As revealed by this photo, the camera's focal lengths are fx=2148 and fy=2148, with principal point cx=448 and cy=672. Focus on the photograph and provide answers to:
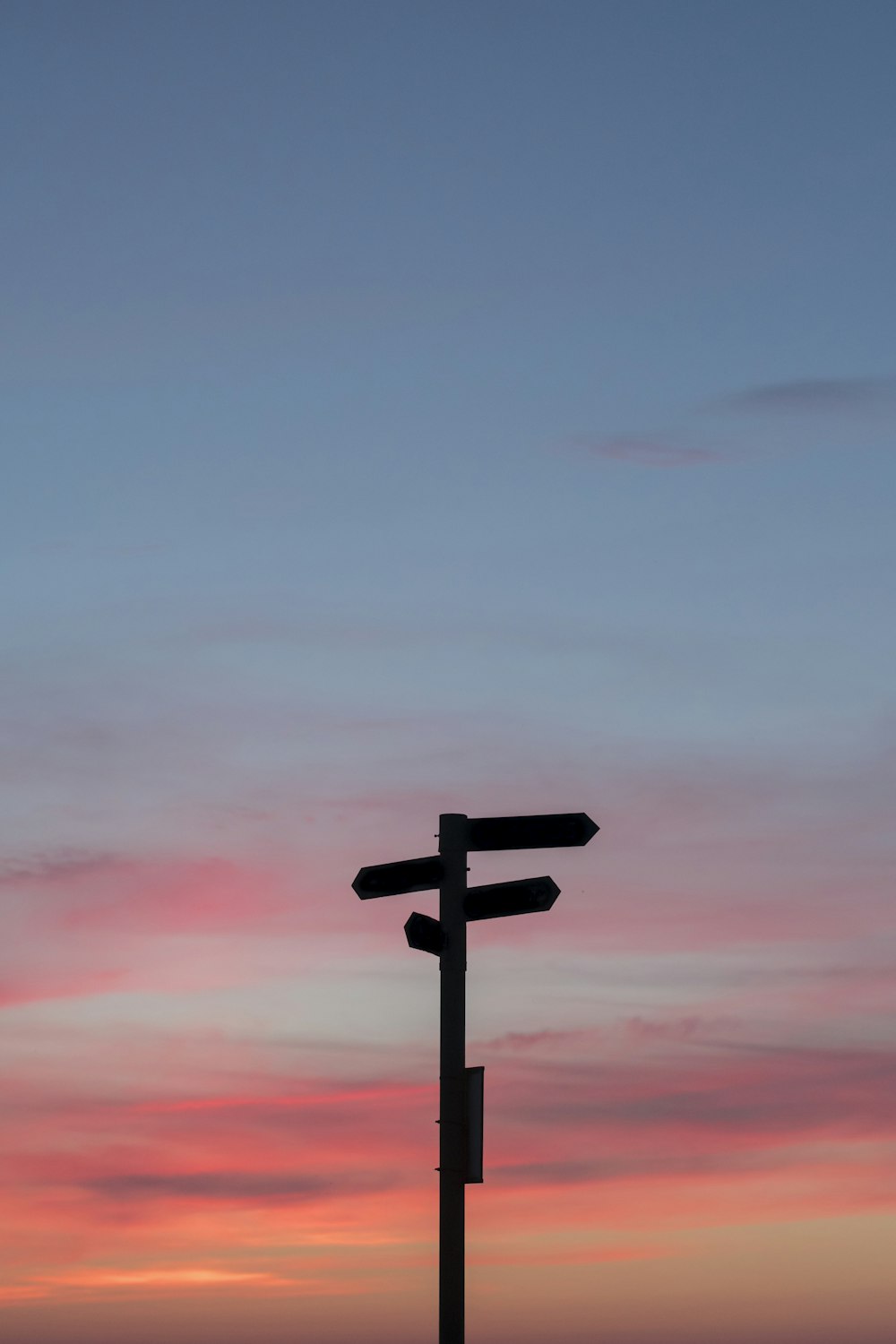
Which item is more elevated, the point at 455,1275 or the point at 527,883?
the point at 527,883

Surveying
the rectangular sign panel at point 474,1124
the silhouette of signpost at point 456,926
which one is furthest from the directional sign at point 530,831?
the rectangular sign panel at point 474,1124

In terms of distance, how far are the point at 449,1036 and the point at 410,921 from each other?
84 cm

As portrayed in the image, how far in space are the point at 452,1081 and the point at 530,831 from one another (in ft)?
5.88

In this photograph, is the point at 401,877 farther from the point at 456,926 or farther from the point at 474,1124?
the point at 474,1124

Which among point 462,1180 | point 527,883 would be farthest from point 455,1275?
point 527,883

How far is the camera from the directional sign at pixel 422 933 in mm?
14516

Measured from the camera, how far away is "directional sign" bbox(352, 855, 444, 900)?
15.0m

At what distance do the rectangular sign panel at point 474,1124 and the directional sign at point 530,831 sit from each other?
156 cm

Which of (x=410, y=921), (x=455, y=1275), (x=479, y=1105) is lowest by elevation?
(x=455, y=1275)

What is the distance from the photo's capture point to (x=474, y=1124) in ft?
47.6

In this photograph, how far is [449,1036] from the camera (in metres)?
14.6

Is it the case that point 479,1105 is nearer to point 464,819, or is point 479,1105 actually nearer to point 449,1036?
point 449,1036

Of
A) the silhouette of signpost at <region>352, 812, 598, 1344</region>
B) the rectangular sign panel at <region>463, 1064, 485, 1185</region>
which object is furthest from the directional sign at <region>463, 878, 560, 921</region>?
the rectangular sign panel at <region>463, 1064, 485, 1185</region>

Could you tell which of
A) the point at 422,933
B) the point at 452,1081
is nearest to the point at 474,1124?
the point at 452,1081
